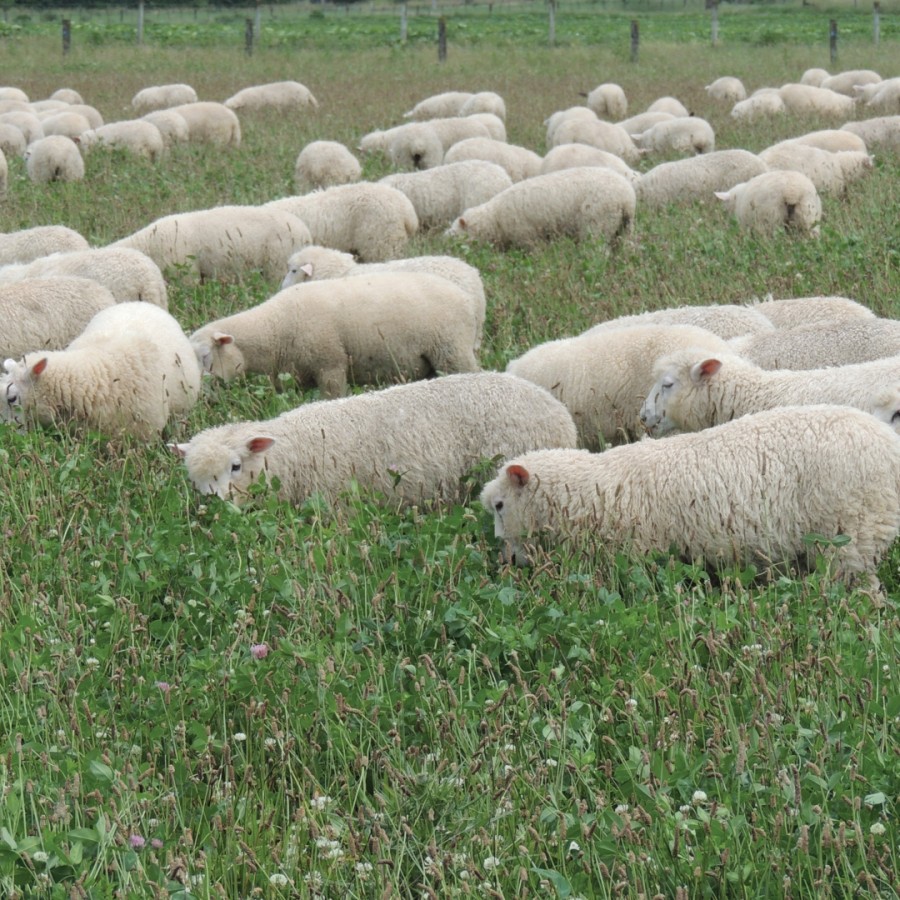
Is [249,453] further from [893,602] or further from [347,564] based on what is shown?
[893,602]

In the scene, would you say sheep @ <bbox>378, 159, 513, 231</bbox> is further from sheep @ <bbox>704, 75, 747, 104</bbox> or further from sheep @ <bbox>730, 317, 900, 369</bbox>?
sheep @ <bbox>704, 75, 747, 104</bbox>

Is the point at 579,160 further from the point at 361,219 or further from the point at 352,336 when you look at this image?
the point at 352,336

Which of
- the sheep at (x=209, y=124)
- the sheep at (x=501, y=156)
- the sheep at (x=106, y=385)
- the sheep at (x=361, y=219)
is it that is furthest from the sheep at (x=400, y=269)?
the sheep at (x=209, y=124)

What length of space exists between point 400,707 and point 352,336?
420 cm

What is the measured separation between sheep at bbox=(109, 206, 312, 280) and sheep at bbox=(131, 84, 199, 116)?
13.9m

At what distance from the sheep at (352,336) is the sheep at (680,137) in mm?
10301

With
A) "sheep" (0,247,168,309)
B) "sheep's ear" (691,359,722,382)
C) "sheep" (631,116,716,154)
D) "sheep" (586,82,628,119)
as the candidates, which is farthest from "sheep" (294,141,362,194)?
"sheep" (586,82,628,119)

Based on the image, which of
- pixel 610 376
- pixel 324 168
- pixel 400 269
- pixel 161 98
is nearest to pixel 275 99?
pixel 161 98

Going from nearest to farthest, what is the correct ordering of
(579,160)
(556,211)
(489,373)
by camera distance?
(489,373), (556,211), (579,160)

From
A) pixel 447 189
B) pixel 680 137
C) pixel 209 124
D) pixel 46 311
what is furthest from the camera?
pixel 209 124

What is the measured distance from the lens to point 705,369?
6.01 meters

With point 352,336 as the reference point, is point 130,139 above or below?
above

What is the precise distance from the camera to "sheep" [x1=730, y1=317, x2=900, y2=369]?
6391 mm

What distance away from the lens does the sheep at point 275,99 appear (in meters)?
23.7
